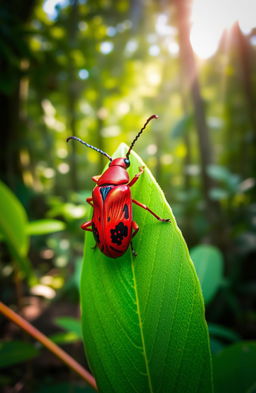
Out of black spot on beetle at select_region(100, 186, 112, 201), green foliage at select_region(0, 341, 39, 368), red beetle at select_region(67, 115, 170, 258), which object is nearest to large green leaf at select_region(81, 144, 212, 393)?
red beetle at select_region(67, 115, 170, 258)

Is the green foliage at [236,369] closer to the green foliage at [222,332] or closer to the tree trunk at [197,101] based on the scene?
the green foliage at [222,332]

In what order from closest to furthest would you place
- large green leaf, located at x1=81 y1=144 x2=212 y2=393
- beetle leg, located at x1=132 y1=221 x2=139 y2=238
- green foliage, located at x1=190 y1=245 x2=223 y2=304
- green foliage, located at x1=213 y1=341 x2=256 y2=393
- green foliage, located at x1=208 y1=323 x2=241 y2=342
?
large green leaf, located at x1=81 y1=144 x2=212 y2=393 < beetle leg, located at x1=132 y1=221 x2=139 y2=238 < green foliage, located at x1=213 y1=341 x2=256 y2=393 < green foliage, located at x1=190 y1=245 x2=223 y2=304 < green foliage, located at x1=208 y1=323 x2=241 y2=342

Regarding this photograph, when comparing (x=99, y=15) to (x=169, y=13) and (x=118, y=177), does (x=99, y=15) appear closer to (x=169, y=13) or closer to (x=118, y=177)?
(x=169, y=13)

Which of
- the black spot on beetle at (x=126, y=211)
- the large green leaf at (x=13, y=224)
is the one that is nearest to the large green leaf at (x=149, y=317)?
the black spot on beetle at (x=126, y=211)

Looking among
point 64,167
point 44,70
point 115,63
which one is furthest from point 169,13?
point 64,167

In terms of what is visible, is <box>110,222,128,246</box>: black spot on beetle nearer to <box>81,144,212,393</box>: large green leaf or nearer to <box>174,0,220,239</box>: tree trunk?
<box>81,144,212,393</box>: large green leaf
